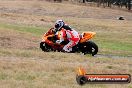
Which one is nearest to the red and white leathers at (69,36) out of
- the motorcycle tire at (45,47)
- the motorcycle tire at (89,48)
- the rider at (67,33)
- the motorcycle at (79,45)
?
the rider at (67,33)

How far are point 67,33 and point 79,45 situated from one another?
0.86 metres

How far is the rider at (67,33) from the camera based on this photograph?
22812 millimetres

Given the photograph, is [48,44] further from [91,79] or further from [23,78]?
[91,79]

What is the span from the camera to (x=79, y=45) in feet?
75.7

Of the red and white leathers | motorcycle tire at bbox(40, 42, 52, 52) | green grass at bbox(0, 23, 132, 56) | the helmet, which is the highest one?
the helmet

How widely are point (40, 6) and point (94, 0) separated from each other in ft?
196

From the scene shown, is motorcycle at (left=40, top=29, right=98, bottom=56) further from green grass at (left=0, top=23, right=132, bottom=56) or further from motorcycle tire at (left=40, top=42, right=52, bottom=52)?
green grass at (left=0, top=23, right=132, bottom=56)

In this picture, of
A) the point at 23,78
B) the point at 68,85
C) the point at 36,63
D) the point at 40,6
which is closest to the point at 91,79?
the point at 68,85

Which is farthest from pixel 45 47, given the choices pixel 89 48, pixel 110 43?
pixel 110 43

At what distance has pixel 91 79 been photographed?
10367mm

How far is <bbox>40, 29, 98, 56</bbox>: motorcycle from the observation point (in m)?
22.9

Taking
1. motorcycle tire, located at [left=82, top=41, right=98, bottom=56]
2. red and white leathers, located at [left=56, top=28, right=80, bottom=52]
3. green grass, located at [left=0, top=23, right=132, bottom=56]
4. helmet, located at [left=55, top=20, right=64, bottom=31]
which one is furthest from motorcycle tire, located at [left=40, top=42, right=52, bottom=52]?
green grass, located at [left=0, top=23, right=132, bottom=56]

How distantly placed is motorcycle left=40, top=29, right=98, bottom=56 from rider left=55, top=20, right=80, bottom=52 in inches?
8.2

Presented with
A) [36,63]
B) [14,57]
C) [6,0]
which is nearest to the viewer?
[36,63]
